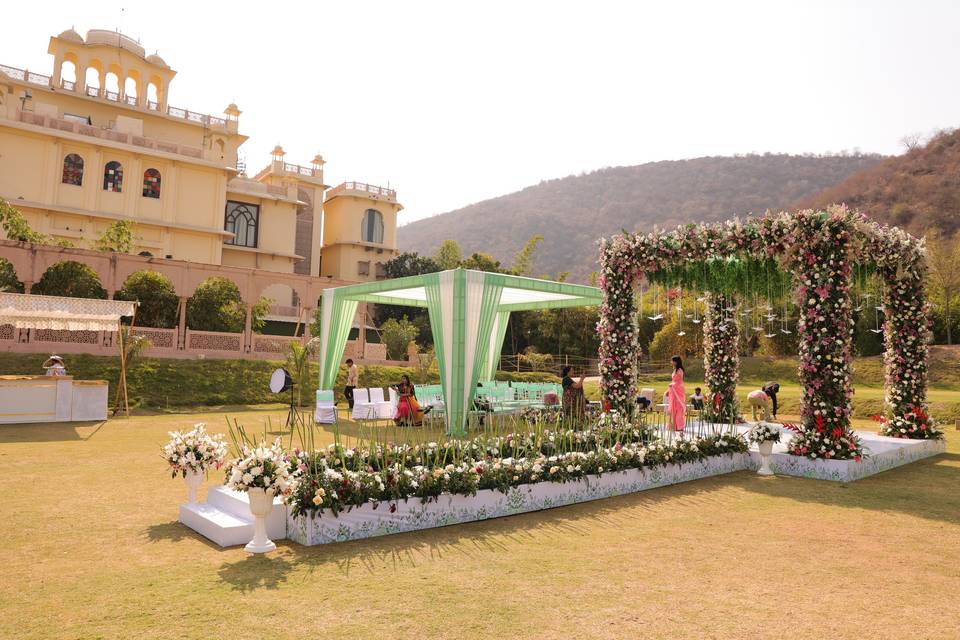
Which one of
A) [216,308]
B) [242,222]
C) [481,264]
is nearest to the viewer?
[216,308]

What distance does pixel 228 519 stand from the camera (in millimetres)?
5520

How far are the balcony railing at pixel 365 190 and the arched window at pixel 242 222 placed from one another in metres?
6.59

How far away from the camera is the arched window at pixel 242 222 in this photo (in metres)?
36.3

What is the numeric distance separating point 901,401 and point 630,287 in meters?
5.25

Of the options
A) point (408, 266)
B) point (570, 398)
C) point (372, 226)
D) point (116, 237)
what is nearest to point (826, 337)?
point (570, 398)

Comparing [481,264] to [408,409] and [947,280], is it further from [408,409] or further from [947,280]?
[408,409]

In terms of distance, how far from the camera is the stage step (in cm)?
524

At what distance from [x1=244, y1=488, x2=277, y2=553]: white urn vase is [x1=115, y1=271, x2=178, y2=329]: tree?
901 inches

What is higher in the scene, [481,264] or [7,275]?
[481,264]

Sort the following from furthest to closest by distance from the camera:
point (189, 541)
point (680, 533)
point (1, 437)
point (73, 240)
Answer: point (73, 240), point (1, 437), point (680, 533), point (189, 541)

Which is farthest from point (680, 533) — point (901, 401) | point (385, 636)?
point (901, 401)

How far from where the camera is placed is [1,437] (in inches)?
421

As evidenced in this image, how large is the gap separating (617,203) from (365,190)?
4918 cm

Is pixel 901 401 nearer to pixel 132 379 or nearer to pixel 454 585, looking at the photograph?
pixel 454 585
